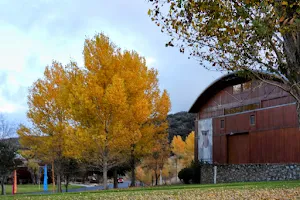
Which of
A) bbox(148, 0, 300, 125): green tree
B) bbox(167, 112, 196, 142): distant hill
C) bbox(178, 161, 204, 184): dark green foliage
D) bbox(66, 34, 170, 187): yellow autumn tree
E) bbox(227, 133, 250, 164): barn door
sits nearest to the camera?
bbox(148, 0, 300, 125): green tree

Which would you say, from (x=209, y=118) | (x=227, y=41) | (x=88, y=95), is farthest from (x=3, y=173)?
(x=227, y=41)

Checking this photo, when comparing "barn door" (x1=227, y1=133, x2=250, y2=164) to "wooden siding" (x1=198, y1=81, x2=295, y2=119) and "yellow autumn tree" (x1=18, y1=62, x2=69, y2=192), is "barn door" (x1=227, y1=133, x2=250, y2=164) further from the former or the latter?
"yellow autumn tree" (x1=18, y1=62, x2=69, y2=192)

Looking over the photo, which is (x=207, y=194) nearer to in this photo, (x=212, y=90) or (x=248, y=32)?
(x=248, y=32)

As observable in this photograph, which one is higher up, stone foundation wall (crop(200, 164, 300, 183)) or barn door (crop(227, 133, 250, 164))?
barn door (crop(227, 133, 250, 164))

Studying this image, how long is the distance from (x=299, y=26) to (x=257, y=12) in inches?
32.7

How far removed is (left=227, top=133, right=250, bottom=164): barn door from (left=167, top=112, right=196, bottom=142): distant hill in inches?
1089

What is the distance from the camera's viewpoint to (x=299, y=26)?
7551mm

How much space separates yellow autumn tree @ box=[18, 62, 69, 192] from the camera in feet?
74.2

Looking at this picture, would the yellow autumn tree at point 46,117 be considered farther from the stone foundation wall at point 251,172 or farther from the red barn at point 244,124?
the stone foundation wall at point 251,172

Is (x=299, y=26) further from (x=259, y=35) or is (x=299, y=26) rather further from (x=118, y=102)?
(x=118, y=102)

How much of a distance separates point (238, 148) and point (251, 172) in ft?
7.54

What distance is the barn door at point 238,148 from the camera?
28.8 metres

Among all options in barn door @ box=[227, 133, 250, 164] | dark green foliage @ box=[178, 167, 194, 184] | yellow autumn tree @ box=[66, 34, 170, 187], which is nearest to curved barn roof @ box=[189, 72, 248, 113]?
barn door @ box=[227, 133, 250, 164]

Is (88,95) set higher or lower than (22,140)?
higher
